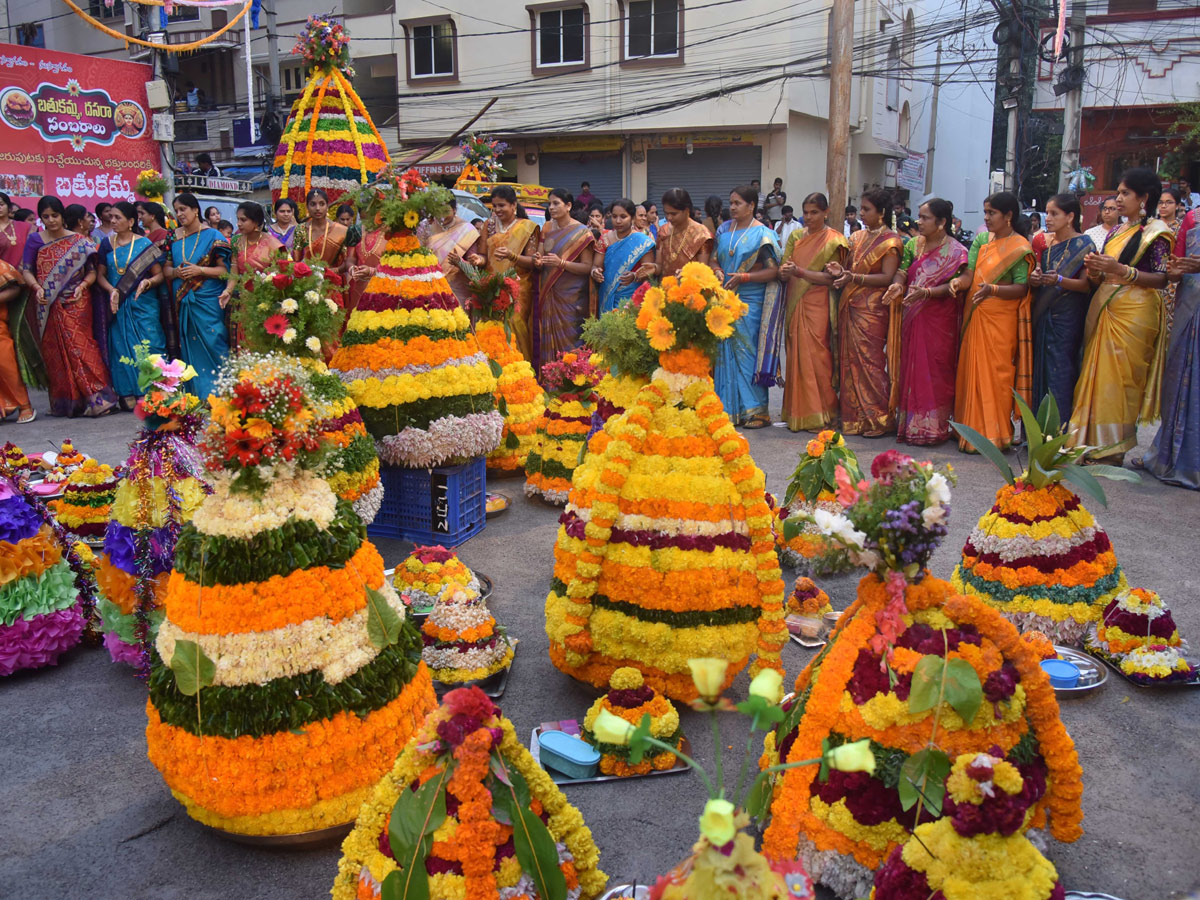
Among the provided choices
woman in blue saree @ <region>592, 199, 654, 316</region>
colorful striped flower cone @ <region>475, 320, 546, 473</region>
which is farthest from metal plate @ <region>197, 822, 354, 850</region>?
woman in blue saree @ <region>592, 199, 654, 316</region>

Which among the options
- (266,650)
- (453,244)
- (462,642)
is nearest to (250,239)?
(453,244)

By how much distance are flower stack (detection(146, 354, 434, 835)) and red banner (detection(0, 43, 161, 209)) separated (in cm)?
1238

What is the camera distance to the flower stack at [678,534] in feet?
12.5

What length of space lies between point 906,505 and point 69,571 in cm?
408

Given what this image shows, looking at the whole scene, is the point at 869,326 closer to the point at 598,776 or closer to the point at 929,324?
the point at 929,324

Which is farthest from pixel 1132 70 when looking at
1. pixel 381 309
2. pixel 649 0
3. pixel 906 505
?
pixel 906 505

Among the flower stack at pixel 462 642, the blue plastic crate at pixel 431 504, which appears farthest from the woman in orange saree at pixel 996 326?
the flower stack at pixel 462 642

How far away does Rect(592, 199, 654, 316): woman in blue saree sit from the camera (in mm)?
9305

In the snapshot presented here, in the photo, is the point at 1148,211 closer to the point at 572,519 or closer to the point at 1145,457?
the point at 1145,457

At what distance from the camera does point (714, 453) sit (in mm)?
3902

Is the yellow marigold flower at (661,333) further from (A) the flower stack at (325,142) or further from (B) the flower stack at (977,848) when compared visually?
(A) the flower stack at (325,142)

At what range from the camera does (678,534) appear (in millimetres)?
3822

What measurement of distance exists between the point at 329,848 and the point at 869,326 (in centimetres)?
706

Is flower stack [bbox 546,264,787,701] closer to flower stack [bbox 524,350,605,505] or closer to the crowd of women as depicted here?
the crowd of women
